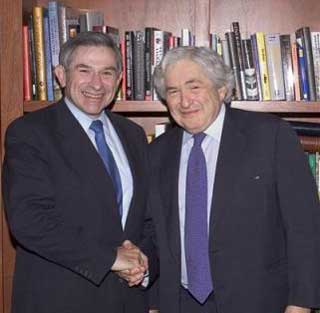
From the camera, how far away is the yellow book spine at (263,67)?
2.05 meters

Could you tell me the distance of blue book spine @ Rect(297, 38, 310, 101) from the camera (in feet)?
6.66

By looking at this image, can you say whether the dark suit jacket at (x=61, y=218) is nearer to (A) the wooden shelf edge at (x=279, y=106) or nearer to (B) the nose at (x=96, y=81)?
(B) the nose at (x=96, y=81)

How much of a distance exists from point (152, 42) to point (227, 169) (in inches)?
23.5

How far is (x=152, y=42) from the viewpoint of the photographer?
208 cm

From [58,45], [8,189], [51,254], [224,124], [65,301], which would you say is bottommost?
[65,301]

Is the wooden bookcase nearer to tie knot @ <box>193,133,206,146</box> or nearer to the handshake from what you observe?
tie knot @ <box>193,133,206,146</box>

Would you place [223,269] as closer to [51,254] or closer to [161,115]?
[51,254]

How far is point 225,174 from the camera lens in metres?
1.72

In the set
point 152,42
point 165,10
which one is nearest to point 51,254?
point 152,42

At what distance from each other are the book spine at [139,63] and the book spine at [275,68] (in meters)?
0.43

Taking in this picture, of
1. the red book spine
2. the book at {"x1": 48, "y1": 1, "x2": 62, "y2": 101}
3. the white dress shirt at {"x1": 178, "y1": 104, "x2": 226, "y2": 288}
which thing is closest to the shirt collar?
the white dress shirt at {"x1": 178, "y1": 104, "x2": 226, "y2": 288}

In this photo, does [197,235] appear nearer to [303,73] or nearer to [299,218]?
[299,218]

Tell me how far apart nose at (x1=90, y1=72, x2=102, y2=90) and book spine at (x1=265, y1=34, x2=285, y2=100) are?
23.7 inches

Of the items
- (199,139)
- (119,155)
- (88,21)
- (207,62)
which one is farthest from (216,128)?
(88,21)
